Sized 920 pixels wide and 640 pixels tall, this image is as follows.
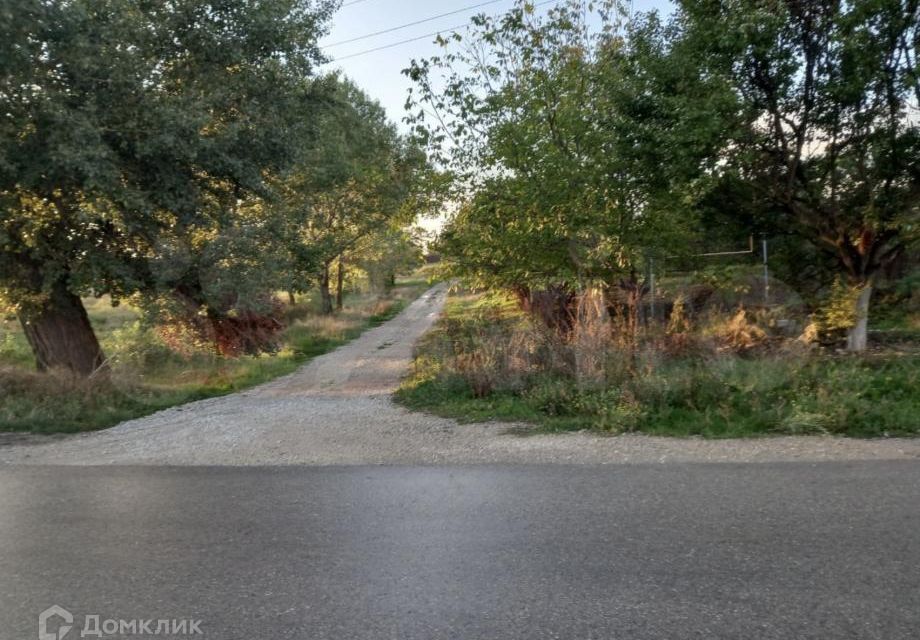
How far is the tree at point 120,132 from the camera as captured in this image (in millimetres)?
9938

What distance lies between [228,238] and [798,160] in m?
10.3

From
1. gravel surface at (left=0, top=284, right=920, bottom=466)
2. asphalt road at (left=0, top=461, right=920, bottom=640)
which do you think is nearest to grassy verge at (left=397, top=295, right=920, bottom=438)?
gravel surface at (left=0, top=284, right=920, bottom=466)

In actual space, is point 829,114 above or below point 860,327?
above

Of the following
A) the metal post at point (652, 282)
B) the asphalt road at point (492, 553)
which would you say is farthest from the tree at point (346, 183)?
the asphalt road at point (492, 553)

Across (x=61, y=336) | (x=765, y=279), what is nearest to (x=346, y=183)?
(x=61, y=336)

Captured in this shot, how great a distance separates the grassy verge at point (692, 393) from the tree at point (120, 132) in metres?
5.47

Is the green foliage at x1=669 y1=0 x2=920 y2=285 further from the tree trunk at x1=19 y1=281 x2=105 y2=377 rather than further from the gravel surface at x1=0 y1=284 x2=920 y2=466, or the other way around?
the tree trunk at x1=19 y1=281 x2=105 y2=377

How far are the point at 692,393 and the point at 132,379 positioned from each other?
10.3 m

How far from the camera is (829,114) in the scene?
1127cm

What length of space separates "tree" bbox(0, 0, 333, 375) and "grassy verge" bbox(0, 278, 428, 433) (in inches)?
59.6

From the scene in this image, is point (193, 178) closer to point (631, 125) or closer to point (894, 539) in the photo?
point (631, 125)

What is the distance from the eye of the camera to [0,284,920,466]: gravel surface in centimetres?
704

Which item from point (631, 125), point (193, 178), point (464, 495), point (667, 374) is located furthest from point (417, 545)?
point (193, 178)

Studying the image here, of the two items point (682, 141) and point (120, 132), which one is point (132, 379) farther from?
point (682, 141)
